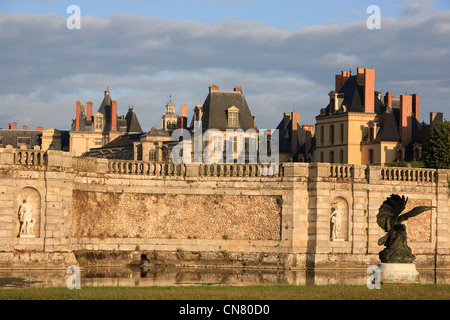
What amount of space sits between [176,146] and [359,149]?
1029 inches

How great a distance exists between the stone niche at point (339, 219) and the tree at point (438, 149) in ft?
102

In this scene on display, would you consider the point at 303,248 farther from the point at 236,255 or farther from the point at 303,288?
the point at 303,288

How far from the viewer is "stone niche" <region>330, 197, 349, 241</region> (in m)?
47.9

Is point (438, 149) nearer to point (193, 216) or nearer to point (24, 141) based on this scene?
point (193, 216)

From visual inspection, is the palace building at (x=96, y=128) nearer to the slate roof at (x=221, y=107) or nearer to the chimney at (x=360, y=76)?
the slate roof at (x=221, y=107)

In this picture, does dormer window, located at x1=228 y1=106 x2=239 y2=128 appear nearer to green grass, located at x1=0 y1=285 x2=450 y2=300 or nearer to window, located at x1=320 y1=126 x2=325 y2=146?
window, located at x1=320 y1=126 x2=325 y2=146

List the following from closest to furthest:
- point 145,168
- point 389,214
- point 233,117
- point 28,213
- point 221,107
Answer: point 389,214, point 28,213, point 145,168, point 233,117, point 221,107

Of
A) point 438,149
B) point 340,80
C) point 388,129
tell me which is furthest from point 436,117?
point 438,149

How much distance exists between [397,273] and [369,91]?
6562cm

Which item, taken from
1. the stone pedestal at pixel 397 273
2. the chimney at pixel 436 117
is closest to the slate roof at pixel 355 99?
the chimney at pixel 436 117

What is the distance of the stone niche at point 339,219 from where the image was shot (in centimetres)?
4788

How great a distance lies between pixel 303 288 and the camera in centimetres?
3319

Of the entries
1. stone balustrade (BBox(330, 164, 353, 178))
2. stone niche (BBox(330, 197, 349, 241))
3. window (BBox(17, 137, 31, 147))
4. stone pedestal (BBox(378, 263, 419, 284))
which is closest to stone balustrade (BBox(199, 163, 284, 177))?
stone balustrade (BBox(330, 164, 353, 178))

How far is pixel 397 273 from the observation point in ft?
121
